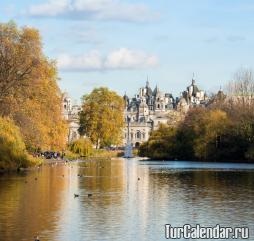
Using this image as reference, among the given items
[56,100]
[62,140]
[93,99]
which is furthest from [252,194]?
[93,99]

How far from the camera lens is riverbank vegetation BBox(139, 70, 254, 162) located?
256 ft

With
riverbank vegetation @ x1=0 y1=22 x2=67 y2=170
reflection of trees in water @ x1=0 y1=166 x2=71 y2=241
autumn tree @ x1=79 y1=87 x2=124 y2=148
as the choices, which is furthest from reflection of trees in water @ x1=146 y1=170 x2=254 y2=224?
autumn tree @ x1=79 y1=87 x2=124 y2=148

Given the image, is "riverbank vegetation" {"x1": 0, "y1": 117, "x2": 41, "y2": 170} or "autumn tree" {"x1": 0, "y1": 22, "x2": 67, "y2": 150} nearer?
"riverbank vegetation" {"x1": 0, "y1": 117, "x2": 41, "y2": 170}

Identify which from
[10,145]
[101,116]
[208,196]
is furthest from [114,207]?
[101,116]

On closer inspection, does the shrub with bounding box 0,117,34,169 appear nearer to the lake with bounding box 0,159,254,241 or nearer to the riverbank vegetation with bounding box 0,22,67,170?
the riverbank vegetation with bounding box 0,22,67,170

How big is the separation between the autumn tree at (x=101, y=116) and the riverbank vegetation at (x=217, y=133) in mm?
18257

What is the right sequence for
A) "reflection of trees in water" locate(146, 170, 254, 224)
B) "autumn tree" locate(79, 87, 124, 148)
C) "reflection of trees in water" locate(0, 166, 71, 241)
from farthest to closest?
1. "autumn tree" locate(79, 87, 124, 148)
2. "reflection of trees in water" locate(146, 170, 254, 224)
3. "reflection of trees in water" locate(0, 166, 71, 241)

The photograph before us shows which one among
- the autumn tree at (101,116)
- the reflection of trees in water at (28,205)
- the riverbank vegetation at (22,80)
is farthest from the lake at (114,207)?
the autumn tree at (101,116)

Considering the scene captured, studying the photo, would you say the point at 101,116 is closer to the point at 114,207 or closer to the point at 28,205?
the point at 28,205

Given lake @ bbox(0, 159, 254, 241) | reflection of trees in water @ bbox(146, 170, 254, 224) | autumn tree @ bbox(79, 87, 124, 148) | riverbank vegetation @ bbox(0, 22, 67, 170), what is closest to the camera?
lake @ bbox(0, 159, 254, 241)

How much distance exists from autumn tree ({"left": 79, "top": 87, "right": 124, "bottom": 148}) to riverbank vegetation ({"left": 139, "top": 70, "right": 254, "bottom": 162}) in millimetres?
18257

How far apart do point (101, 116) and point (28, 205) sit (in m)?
87.4

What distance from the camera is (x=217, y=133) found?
8075cm

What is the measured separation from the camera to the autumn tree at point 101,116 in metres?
→ 117
